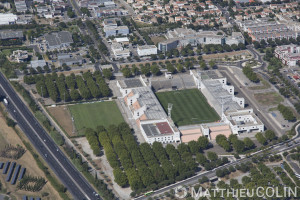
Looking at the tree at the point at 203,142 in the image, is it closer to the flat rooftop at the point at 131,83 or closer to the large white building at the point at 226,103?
the large white building at the point at 226,103

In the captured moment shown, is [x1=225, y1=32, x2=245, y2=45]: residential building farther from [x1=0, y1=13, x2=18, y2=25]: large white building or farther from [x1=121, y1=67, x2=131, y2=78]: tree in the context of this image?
[x1=0, y1=13, x2=18, y2=25]: large white building

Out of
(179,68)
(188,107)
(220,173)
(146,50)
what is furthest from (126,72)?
(220,173)

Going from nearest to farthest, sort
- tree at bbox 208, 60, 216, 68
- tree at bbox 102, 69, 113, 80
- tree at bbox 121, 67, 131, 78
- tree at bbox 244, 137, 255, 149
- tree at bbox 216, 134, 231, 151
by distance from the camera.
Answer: tree at bbox 216, 134, 231, 151, tree at bbox 244, 137, 255, 149, tree at bbox 102, 69, 113, 80, tree at bbox 121, 67, 131, 78, tree at bbox 208, 60, 216, 68

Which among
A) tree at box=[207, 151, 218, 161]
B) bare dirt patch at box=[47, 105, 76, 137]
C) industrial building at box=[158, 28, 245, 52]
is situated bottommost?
industrial building at box=[158, 28, 245, 52]

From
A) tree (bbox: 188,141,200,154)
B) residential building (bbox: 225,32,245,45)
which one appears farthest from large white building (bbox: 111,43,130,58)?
tree (bbox: 188,141,200,154)

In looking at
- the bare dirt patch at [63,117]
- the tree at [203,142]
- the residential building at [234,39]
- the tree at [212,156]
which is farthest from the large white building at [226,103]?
the bare dirt patch at [63,117]

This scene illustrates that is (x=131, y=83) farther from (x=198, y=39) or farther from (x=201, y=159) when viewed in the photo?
(x=201, y=159)
